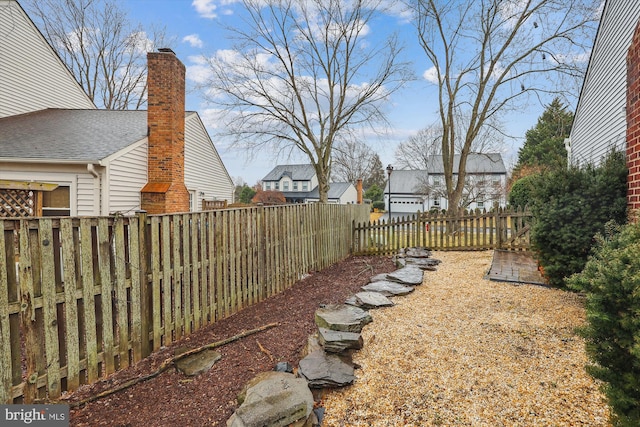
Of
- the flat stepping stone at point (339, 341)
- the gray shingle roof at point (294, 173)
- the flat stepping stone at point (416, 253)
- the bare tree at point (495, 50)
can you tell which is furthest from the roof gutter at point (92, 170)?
the gray shingle roof at point (294, 173)

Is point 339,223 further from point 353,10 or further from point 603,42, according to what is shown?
point 353,10

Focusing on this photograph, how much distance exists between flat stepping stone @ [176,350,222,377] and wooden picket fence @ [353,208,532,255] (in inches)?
259

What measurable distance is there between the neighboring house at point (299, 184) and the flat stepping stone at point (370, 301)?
1421 inches

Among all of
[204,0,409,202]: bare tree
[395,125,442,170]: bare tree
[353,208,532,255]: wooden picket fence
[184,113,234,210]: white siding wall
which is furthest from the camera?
[395,125,442,170]: bare tree

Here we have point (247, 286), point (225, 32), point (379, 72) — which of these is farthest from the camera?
point (379, 72)

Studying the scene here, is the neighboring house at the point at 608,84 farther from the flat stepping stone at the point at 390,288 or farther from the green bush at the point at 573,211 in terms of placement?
the flat stepping stone at the point at 390,288

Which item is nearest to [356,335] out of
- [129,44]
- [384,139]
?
[384,139]

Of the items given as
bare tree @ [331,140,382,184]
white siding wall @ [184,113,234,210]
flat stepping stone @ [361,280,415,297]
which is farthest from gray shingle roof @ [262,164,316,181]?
flat stepping stone @ [361,280,415,297]

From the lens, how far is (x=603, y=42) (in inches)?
237

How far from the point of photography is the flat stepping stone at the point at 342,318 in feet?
10.8

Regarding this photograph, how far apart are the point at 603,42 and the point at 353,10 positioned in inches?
427

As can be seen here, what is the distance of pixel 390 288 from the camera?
4883 mm

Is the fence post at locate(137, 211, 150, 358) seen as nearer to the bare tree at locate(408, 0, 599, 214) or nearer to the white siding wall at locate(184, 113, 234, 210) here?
the white siding wall at locate(184, 113, 234, 210)

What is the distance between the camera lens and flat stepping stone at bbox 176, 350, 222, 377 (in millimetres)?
2957
